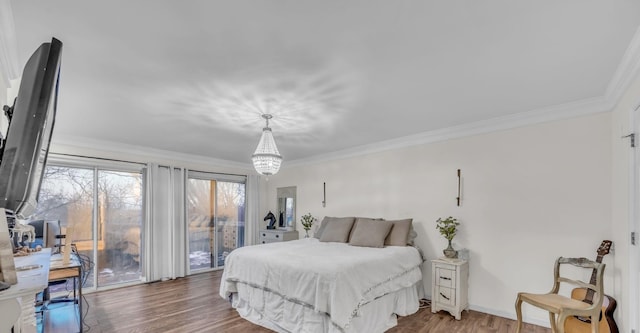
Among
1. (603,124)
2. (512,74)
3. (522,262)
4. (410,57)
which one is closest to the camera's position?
(410,57)

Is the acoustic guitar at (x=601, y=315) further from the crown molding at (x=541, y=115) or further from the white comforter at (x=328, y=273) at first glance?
the white comforter at (x=328, y=273)

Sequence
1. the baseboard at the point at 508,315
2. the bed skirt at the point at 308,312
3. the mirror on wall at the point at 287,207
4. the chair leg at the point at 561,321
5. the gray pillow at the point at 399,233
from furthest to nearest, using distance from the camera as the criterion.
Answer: the mirror on wall at the point at 287,207, the gray pillow at the point at 399,233, the baseboard at the point at 508,315, the bed skirt at the point at 308,312, the chair leg at the point at 561,321

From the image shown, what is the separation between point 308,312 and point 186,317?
1.61 m

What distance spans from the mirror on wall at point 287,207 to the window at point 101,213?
2.63 meters

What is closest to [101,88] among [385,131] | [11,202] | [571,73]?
[11,202]

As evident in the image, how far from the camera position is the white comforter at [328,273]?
2.67 metres

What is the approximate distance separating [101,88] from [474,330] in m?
4.19

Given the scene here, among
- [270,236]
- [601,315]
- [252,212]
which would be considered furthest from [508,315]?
[252,212]

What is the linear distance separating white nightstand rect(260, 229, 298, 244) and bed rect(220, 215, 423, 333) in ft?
6.05

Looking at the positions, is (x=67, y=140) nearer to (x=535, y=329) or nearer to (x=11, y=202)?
(x=11, y=202)

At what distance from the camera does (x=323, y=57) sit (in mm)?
2027

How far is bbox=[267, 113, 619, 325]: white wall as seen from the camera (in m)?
2.94

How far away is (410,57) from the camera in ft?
6.68

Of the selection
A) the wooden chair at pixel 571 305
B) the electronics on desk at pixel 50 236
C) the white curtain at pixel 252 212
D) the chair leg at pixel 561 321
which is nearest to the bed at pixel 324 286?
the wooden chair at pixel 571 305
